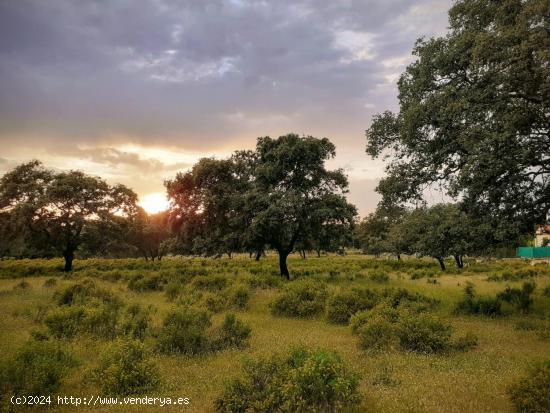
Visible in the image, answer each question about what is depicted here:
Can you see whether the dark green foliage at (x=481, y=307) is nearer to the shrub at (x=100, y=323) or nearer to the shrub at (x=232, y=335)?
the shrub at (x=232, y=335)

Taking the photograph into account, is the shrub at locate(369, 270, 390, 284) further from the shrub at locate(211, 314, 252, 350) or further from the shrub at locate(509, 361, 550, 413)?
the shrub at locate(509, 361, 550, 413)

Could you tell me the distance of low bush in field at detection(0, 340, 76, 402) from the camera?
779cm

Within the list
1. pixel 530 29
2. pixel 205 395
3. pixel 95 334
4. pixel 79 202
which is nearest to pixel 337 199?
pixel 530 29

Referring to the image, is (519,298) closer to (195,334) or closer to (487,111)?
(487,111)

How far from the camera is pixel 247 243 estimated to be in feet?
105

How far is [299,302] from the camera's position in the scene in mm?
17594

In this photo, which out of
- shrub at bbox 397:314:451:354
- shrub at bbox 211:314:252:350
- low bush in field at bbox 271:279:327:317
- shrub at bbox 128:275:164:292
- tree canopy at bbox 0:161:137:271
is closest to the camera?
shrub at bbox 397:314:451:354

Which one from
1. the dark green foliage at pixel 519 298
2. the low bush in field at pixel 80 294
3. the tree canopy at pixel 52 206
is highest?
the tree canopy at pixel 52 206

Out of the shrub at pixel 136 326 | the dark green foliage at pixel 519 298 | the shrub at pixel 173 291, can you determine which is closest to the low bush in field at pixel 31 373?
the shrub at pixel 136 326

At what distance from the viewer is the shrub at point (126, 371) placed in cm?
831

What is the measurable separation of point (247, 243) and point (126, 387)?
2363 cm

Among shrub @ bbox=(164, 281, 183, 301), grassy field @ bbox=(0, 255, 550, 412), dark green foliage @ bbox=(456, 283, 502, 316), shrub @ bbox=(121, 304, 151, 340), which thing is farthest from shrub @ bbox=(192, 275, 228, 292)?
dark green foliage @ bbox=(456, 283, 502, 316)

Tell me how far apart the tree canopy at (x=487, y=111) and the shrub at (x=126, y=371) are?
458 inches

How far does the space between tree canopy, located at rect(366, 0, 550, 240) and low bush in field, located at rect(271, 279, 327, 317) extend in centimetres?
629
